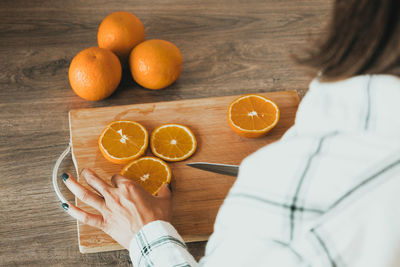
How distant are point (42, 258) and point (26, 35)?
2.07ft

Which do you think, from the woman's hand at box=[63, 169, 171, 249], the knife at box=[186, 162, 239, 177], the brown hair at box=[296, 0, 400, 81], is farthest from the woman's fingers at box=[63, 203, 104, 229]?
the brown hair at box=[296, 0, 400, 81]

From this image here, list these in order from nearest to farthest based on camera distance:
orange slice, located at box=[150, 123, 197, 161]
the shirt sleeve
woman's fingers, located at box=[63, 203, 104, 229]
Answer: the shirt sleeve
woman's fingers, located at box=[63, 203, 104, 229]
orange slice, located at box=[150, 123, 197, 161]

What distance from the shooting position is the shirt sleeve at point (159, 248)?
0.60 meters

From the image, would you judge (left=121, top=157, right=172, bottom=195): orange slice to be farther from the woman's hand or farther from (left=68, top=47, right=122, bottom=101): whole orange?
(left=68, top=47, right=122, bottom=101): whole orange

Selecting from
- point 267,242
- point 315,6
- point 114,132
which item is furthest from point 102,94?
point 315,6

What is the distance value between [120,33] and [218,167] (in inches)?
16.0

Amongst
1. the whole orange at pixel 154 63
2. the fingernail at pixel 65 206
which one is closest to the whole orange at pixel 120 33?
the whole orange at pixel 154 63

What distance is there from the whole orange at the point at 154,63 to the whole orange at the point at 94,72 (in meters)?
0.05

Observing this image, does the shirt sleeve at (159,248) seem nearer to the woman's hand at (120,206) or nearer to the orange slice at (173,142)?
the woman's hand at (120,206)

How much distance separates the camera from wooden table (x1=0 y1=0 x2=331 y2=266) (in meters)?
0.75

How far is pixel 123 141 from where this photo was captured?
81 cm

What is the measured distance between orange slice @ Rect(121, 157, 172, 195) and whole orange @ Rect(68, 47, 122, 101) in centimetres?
21

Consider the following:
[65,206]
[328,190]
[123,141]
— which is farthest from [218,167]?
[328,190]

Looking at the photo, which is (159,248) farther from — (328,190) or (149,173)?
(328,190)
